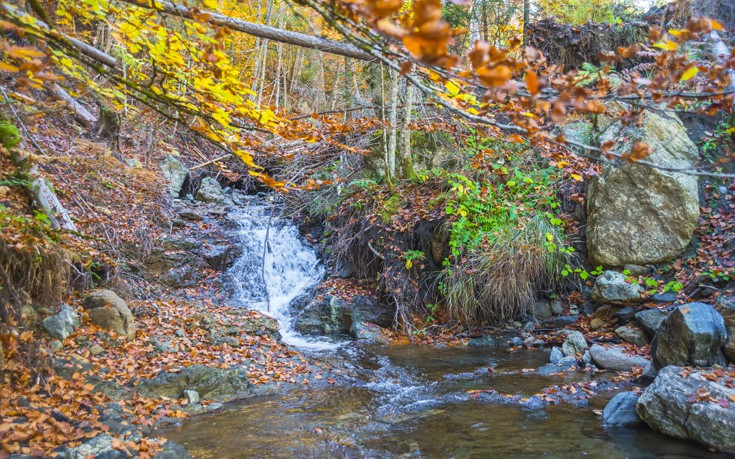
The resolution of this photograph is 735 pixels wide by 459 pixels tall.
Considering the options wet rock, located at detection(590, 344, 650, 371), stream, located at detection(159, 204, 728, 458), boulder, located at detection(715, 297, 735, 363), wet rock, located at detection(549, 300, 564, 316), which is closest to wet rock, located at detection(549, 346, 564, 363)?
stream, located at detection(159, 204, 728, 458)

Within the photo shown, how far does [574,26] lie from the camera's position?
10.3m

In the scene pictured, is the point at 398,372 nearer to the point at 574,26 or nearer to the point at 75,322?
the point at 75,322

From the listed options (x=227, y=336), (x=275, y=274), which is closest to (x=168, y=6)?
(x=227, y=336)

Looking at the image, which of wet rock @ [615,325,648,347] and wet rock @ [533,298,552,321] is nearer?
wet rock @ [615,325,648,347]

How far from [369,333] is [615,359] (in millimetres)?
3590

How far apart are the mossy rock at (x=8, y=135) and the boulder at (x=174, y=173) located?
223 inches

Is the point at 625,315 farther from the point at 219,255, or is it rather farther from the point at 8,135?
the point at 8,135

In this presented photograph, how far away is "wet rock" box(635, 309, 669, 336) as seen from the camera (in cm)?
594

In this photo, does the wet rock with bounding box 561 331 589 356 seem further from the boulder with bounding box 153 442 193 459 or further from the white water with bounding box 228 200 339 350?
the boulder with bounding box 153 442 193 459

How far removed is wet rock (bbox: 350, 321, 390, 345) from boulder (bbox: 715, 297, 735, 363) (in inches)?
Answer: 171

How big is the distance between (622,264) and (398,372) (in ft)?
13.0

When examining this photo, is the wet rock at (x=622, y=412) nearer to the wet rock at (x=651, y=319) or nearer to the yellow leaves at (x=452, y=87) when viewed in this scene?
the wet rock at (x=651, y=319)

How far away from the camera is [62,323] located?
5051 millimetres

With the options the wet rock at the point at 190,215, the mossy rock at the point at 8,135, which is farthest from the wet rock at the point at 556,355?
the wet rock at the point at 190,215
